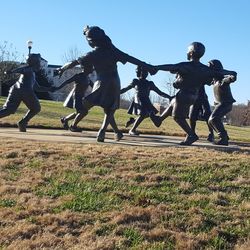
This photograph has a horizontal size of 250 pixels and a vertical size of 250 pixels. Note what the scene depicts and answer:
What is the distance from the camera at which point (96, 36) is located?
393 inches

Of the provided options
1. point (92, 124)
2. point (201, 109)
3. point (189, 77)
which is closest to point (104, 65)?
point (189, 77)

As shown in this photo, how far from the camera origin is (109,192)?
22.0 ft

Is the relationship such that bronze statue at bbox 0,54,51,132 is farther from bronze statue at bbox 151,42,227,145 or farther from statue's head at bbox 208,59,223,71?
statue's head at bbox 208,59,223,71

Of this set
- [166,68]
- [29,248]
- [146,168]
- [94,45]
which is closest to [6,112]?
[94,45]

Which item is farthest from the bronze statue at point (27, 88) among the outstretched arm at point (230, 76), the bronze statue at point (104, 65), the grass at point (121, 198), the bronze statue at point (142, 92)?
the outstretched arm at point (230, 76)

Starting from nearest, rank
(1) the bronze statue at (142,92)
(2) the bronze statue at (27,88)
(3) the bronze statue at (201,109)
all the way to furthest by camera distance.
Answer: (2) the bronze statue at (27,88), (3) the bronze statue at (201,109), (1) the bronze statue at (142,92)

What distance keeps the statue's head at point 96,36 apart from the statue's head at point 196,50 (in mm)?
1598

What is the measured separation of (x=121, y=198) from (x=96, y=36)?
171 inches

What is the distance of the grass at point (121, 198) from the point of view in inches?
216

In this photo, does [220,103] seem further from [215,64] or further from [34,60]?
[34,60]

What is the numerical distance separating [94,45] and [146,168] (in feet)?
11.0

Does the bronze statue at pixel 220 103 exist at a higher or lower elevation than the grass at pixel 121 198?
higher

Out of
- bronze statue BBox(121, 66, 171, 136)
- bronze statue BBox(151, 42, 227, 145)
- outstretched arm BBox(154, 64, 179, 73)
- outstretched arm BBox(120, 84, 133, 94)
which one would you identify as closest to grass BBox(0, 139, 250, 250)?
bronze statue BBox(151, 42, 227, 145)

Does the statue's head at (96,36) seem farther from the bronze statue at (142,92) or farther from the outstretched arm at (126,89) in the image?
the bronze statue at (142,92)
